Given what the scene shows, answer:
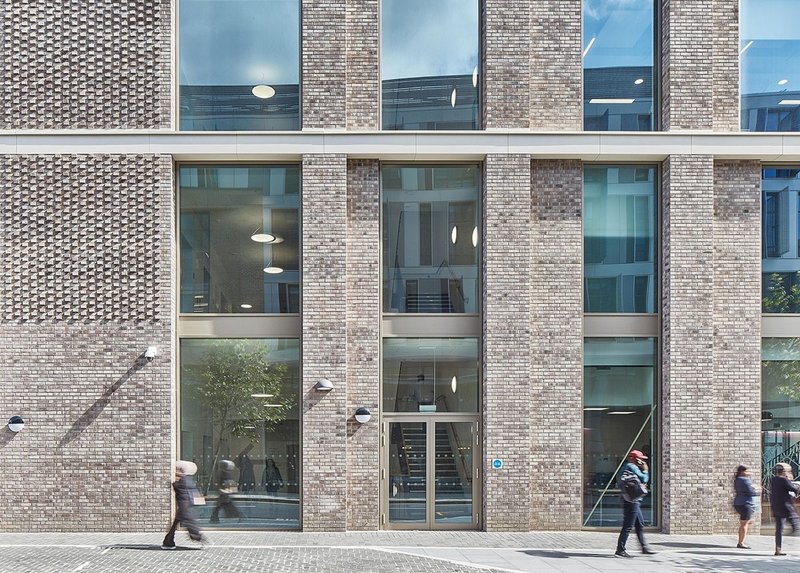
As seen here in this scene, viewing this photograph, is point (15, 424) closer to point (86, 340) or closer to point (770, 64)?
point (86, 340)

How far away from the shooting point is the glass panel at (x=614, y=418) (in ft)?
43.6

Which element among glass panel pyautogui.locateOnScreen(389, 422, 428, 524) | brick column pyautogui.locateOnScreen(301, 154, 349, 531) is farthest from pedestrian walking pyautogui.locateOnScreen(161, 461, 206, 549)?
glass panel pyautogui.locateOnScreen(389, 422, 428, 524)

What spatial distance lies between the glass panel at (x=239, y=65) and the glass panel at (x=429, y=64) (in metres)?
1.78

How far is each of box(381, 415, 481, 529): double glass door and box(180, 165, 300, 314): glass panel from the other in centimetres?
323

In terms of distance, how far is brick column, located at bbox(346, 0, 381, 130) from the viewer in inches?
528

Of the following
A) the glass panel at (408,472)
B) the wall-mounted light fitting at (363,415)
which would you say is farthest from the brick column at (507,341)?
the wall-mounted light fitting at (363,415)

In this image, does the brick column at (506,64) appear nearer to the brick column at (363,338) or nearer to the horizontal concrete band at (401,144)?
the horizontal concrete band at (401,144)

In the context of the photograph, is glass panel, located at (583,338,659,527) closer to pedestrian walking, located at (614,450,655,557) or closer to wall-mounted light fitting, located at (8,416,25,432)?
pedestrian walking, located at (614,450,655,557)

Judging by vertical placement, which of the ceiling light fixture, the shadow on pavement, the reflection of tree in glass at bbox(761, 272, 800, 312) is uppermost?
Result: the ceiling light fixture

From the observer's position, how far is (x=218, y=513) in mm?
13070

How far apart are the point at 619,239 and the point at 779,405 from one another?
4330 mm

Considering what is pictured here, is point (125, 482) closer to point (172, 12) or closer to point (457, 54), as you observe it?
point (172, 12)

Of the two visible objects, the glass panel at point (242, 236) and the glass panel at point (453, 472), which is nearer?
the glass panel at point (453, 472)

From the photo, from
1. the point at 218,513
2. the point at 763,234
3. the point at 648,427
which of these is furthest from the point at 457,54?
the point at 218,513
